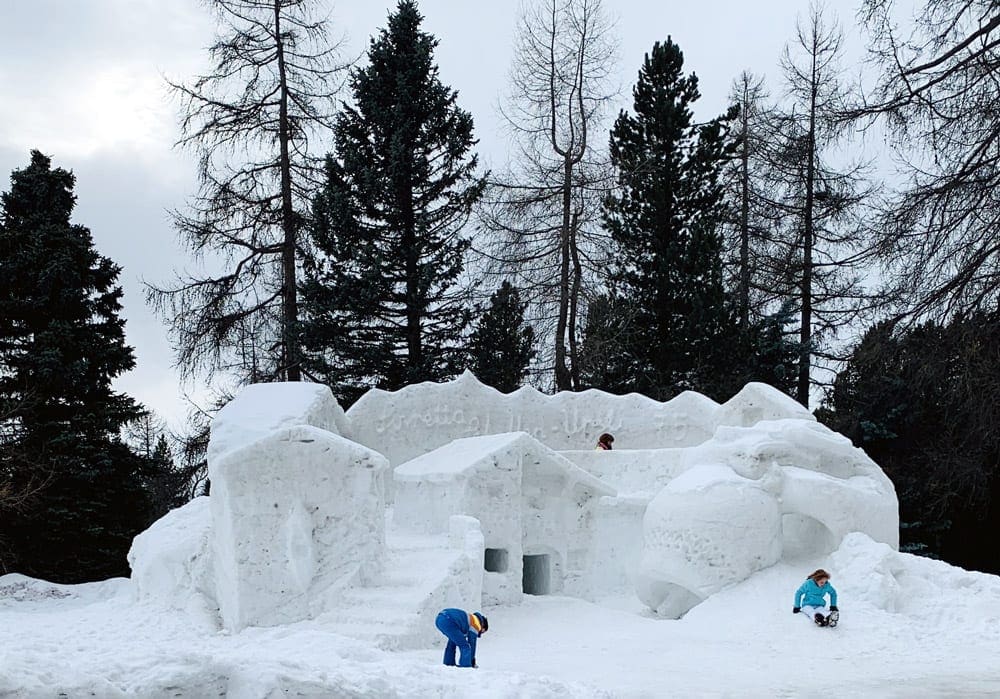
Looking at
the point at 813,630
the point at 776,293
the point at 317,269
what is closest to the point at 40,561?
the point at 317,269

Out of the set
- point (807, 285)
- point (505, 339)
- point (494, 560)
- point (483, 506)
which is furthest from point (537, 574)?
point (807, 285)

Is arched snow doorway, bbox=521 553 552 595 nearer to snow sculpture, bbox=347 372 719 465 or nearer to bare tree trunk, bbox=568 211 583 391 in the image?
snow sculpture, bbox=347 372 719 465

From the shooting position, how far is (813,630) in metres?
13.3

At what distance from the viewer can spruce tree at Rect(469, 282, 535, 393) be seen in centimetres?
2652

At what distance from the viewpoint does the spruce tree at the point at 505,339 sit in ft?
87.0

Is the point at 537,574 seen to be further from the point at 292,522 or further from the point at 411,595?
the point at 292,522

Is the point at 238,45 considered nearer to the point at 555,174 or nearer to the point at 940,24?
the point at 555,174

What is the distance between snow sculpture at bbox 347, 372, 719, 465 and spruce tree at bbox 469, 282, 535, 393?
475cm

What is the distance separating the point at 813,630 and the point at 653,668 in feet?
10.1

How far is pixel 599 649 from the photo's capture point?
1284cm

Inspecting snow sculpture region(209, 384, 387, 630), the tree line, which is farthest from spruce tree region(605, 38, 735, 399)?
snow sculpture region(209, 384, 387, 630)

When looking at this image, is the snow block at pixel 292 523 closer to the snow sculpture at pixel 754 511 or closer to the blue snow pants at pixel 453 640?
the blue snow pants at pixel 453 640

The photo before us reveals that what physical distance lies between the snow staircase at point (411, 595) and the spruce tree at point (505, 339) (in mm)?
10948

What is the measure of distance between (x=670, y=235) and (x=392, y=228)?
7359mm
